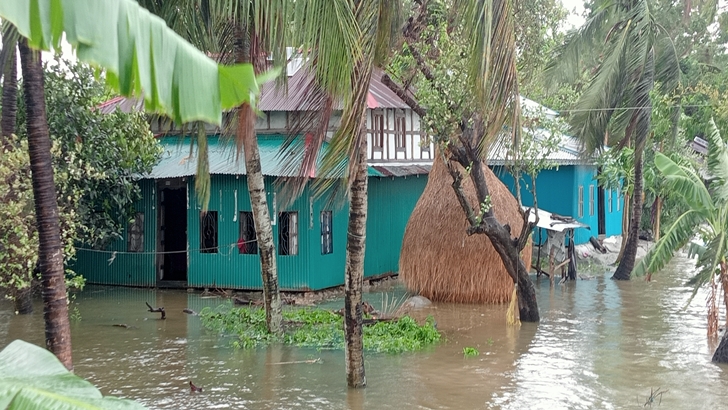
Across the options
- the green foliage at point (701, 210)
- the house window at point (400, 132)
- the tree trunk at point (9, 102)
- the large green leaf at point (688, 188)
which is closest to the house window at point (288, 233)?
the house window at point (400, 132)

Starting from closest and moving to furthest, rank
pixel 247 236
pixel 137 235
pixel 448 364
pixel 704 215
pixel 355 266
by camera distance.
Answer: pixel 355 266, pixel 704 215, pixel 448 364, pixel 247 236, pixel 137 235

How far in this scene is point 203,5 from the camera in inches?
441

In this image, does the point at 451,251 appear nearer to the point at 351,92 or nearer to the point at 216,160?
the point at 216,160

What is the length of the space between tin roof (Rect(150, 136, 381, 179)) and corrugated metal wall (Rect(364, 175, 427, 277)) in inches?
76.5

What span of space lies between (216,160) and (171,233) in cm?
319

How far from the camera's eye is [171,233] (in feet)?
66.5

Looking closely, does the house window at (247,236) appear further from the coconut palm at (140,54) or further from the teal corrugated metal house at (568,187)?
the coconut palm at (140,54)

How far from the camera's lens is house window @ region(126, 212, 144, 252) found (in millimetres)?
18797

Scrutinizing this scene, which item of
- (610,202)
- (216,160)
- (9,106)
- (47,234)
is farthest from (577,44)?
(47,234)

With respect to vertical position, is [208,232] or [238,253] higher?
[208,232]

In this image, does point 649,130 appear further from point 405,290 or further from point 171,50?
point 171,50

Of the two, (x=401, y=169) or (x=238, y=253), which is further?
(x=401, y=169)

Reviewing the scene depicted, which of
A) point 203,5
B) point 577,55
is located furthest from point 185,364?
point 577,55

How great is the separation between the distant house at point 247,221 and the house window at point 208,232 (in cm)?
2
